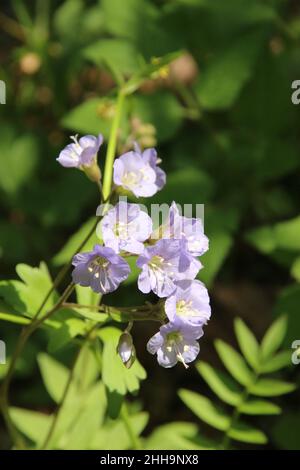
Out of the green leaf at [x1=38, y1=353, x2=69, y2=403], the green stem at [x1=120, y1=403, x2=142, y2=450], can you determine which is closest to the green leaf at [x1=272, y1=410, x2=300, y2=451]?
the green stem at [x1=120, y1=403, x2=142, y2=450]

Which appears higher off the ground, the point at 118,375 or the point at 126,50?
the point at 126,50

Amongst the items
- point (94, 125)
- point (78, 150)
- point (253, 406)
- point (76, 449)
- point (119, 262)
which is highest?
point (94, 125)

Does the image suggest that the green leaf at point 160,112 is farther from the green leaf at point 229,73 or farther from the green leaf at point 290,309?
the green leaf at point 290,309

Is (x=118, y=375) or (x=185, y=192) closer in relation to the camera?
(x=118, y=375)

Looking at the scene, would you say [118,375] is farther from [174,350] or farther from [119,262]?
[119,262]

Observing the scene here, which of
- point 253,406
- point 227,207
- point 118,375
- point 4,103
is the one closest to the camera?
point 118,375

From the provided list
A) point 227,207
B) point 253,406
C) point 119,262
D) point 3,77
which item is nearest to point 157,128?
point 227,207

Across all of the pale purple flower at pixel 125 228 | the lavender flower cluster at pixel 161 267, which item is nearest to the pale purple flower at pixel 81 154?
the lavender flower cluster at pixel 161 267

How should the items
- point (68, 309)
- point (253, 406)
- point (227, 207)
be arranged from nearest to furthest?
point (68, 309) < point (253, 406) < point (227, 207)
